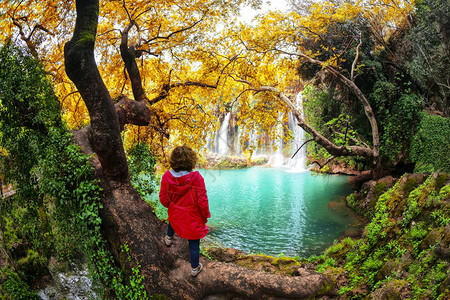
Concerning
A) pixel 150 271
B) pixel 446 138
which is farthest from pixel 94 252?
pixel 446 138

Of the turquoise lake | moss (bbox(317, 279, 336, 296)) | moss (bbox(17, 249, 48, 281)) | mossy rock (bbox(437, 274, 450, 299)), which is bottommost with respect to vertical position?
the turquoise lake

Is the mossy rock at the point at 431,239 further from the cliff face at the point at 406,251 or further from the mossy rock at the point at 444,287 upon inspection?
the mossy rock at the point at 444,287

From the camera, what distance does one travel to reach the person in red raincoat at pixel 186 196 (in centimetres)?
295

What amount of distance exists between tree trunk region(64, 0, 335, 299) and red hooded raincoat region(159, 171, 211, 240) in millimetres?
671

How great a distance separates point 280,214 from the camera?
10211 mm

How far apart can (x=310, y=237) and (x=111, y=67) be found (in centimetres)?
790

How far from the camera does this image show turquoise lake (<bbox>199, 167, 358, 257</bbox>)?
7.50 meters

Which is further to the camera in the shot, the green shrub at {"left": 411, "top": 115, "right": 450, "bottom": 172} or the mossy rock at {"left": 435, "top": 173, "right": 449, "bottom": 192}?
the green shrub at {"left": 411, "top": 115, "right": 450, "bottom": 172}

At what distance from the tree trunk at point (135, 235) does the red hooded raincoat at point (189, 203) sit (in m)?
0.67

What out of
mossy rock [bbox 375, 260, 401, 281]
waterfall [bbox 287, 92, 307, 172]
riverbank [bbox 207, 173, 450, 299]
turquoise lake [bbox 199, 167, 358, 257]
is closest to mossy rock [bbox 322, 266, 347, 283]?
riverbank [bbox 207, 173, 450, 299]

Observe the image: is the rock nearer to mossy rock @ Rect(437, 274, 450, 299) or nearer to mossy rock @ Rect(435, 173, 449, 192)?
mossy rock @ Rect(437, 274, 450, 299)

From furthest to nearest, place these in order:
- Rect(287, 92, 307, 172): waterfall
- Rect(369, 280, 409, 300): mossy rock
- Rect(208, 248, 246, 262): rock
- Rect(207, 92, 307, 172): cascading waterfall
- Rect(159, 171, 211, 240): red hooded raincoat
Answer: Rect(287, 92, 307, 172): waterfall
Rect(207, 92, 307, 172): cascading waterfall
Rect(208, 248, 246, 262): rock
Rect(159, 171, 211, 240): red hooded raincoat
Rect(369, 280, 409, 300): mossy rock

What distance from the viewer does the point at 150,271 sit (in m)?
3.24

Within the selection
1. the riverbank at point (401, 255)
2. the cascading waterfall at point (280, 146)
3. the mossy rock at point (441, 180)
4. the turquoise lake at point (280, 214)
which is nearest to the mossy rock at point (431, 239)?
the riverbank at point (401, 255)
